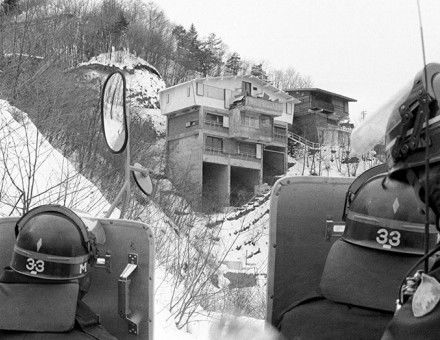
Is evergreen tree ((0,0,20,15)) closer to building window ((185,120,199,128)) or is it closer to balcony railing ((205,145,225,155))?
building window ((185,120,199,128))

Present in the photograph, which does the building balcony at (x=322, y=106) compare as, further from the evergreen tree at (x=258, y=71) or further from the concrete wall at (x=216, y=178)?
the concrete wall at (x=216, y=178)

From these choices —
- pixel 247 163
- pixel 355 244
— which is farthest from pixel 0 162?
pixel 247 163

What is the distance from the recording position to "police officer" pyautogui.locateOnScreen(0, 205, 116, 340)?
2877 millimetres

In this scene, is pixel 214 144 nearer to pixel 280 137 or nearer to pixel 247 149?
pixel 247 149

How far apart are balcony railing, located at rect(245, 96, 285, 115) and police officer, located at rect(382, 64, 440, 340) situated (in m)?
36.4

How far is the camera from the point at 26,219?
3.15 m

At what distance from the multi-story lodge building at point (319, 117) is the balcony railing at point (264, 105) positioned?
23.1 ft

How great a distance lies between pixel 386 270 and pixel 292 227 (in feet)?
2.75

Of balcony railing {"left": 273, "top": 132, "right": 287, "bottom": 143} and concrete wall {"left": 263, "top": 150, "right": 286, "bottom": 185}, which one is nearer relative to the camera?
balcony railing {"left": 273, "top": 132, "right": 287, "bottom": 143}

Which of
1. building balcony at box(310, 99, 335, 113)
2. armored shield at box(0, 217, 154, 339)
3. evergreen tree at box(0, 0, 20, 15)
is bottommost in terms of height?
armored shield at box(0, 217, 154, 339)

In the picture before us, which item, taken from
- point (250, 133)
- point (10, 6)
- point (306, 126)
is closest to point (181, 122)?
point (250, 133)

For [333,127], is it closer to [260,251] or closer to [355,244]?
[260,251]

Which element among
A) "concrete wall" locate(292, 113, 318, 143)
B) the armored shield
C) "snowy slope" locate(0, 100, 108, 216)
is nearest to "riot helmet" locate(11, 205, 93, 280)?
the armored shield

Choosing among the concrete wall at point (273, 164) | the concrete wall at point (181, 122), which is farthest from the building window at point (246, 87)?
the concrete wall at point (273, 164)
